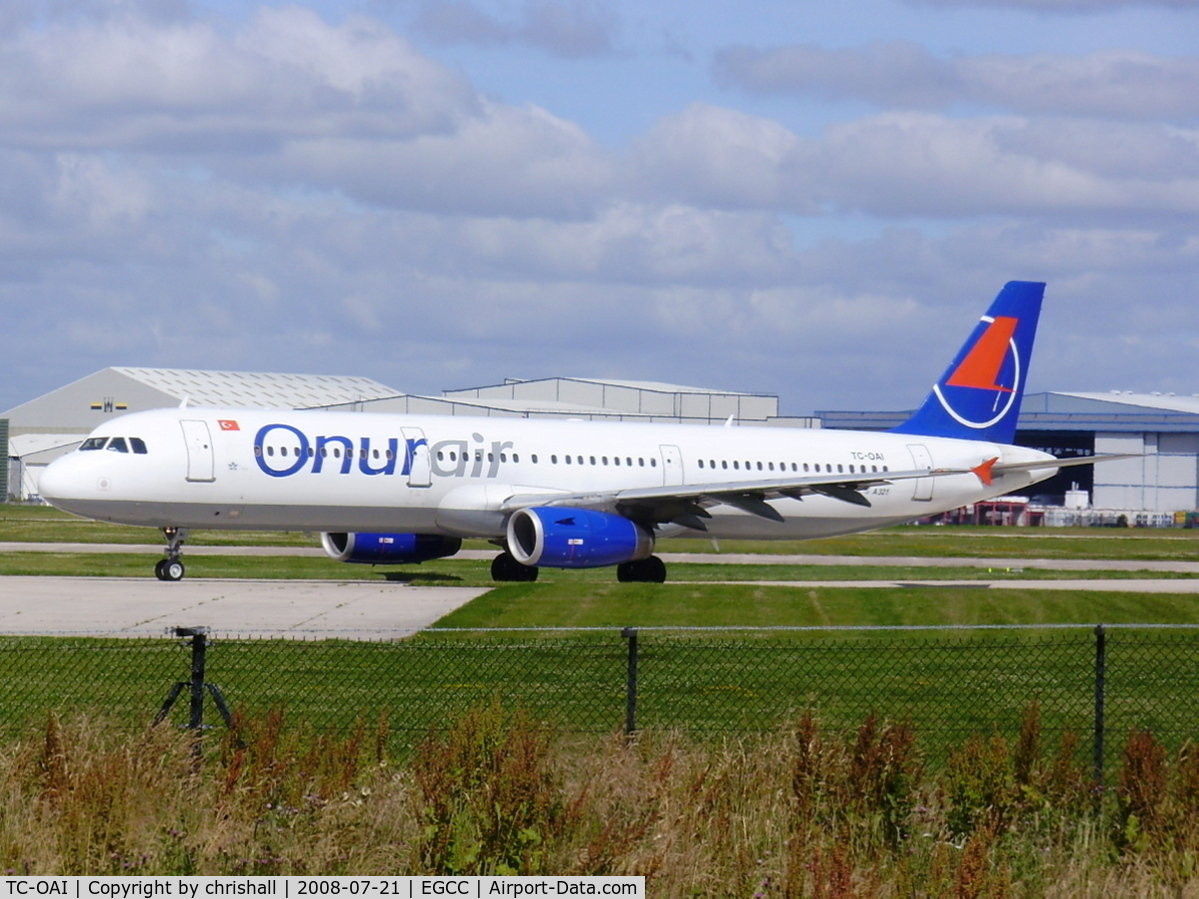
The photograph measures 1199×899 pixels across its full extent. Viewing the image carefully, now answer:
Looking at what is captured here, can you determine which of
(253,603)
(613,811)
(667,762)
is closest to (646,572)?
(253,603)

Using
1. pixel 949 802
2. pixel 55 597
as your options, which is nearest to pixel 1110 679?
pixel 949 802

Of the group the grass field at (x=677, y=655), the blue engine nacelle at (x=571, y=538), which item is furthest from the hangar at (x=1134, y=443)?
the blue engine nacelle at (x=571, y=538)

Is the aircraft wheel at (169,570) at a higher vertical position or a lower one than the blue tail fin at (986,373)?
lower

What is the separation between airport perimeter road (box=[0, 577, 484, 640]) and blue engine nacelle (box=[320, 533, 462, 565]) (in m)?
2.01

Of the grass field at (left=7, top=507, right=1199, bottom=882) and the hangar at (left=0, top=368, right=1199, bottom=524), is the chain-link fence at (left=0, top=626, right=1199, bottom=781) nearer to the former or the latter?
the grass field at (left=7, top=507, right=1199, bottom=882)

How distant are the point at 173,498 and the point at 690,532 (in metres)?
11.5

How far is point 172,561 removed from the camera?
31359 millimetres

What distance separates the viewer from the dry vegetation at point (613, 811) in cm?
949

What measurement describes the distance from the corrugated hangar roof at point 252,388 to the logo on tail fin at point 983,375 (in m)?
60.0

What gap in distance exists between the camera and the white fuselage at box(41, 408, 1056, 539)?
30.6m

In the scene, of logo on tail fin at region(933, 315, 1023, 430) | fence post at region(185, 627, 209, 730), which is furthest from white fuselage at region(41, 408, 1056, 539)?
fence post at region(185, 627, 209, 730)

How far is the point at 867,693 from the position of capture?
16203mm

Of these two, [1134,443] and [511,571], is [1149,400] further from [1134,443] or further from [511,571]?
[511,571]

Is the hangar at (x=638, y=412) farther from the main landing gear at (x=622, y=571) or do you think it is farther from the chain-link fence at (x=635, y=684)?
the chain-link fence at (x=635, y=684)
